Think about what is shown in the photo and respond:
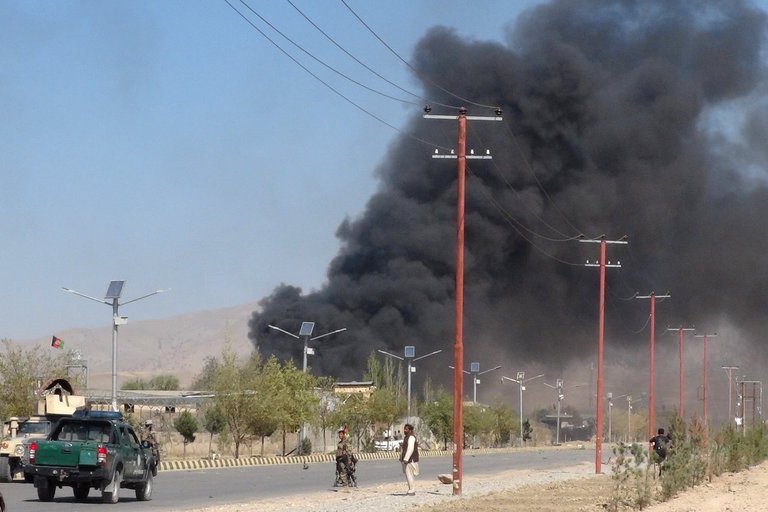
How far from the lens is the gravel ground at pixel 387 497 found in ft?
75.2

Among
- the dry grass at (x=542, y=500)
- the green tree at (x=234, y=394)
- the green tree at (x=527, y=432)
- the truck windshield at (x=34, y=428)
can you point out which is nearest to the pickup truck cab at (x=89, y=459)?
the dry grass at (x=542, y=500)

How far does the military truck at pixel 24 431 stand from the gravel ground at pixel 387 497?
6471 millimetres

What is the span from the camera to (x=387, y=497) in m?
26.6

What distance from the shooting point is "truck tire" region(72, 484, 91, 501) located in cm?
2414

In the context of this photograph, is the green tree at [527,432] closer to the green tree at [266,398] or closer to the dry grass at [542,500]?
the green tree at [266,398]

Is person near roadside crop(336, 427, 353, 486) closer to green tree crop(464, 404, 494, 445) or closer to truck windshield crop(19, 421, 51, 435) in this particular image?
truck windshield crop(19, 421, 51, 435)

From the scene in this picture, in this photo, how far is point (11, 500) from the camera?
24266mm

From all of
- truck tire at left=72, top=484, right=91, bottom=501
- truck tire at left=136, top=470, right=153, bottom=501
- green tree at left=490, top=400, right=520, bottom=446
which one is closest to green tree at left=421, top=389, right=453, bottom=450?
green tree at left=490, top=400, right=520, bottom=446

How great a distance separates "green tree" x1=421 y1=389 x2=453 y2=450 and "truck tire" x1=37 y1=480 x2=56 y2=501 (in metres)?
57.0

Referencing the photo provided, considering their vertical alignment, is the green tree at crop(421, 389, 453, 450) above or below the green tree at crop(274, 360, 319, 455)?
below

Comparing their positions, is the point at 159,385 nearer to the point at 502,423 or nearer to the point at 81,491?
the point at 502,423

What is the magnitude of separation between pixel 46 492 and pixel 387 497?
22.4 feet

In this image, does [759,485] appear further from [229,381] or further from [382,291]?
[382,291]

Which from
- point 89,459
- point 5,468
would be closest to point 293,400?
point 5,468
